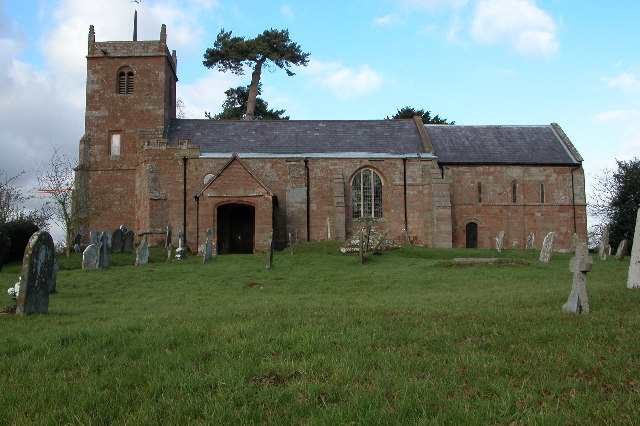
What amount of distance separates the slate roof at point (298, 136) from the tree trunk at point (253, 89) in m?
15.8

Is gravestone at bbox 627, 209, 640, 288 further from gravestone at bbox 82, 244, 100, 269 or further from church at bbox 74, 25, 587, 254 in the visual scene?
church at bbox 74, 25, 587, 254

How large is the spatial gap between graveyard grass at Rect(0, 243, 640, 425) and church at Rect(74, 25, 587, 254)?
71.5 feet

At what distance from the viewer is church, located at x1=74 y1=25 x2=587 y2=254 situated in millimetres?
32781

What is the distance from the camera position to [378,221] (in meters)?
33.9

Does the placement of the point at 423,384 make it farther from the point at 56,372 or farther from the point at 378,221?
the point at 378,221

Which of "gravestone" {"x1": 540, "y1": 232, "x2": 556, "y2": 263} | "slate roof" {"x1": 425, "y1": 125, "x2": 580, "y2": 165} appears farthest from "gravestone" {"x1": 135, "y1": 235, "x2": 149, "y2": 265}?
"slate roof" {"x1": 425, "y1": 125, "x2": 580, "y2": 165}

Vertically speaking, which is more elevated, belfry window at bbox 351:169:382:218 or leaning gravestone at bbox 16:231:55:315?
belfry window at bbox 351:169:382:218

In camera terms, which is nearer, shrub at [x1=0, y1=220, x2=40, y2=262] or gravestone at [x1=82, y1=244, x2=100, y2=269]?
gravestone at [x1=82, y1=244, x2=100, y2=269]

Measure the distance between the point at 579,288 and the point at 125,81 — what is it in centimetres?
3281

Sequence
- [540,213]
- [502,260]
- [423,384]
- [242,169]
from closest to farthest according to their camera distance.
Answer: [423,384] < [502,260] < [242,169] < [540,213]

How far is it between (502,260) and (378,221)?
534 inches

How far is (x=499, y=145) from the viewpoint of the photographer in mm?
37500

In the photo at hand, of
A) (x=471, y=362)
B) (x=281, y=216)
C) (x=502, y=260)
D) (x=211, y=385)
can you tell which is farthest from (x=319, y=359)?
(x=281, y=216)

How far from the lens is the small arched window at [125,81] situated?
35.4 metres
